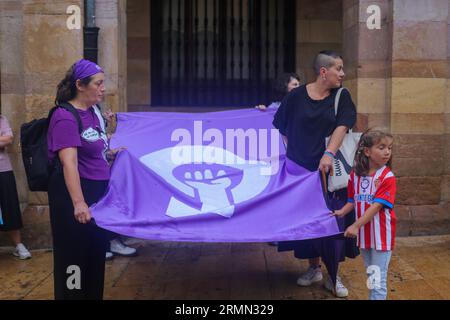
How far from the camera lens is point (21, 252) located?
6.43 metres

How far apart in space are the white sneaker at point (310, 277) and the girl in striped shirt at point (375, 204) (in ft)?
4.29

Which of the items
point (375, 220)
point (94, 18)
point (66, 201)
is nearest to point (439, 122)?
point (375, 220)

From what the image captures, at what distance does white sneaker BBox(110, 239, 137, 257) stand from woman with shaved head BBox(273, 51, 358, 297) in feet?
7.55

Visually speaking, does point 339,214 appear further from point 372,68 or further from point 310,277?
point 372,68

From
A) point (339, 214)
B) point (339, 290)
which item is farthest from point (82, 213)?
point (339, 290)

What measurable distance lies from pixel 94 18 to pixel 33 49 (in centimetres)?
80

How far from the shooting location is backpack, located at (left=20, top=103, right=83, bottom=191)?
12.5ft

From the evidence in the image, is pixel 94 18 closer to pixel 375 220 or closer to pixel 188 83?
pixel 188 83

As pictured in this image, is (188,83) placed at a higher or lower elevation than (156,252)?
higher

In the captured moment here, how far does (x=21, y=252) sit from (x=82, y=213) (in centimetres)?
312

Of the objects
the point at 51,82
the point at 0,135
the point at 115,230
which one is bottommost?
the point at 115,230

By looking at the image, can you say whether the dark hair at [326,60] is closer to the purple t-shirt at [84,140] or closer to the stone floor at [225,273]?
the purple t-shirt at [84,140]

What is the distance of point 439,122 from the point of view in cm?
691

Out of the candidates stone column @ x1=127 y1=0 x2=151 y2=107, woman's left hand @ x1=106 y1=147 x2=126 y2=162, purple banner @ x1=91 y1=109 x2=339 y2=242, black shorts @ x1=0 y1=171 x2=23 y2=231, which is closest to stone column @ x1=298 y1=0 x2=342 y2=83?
stone column @ x1=127 y1=0 x2=151 y2=107
